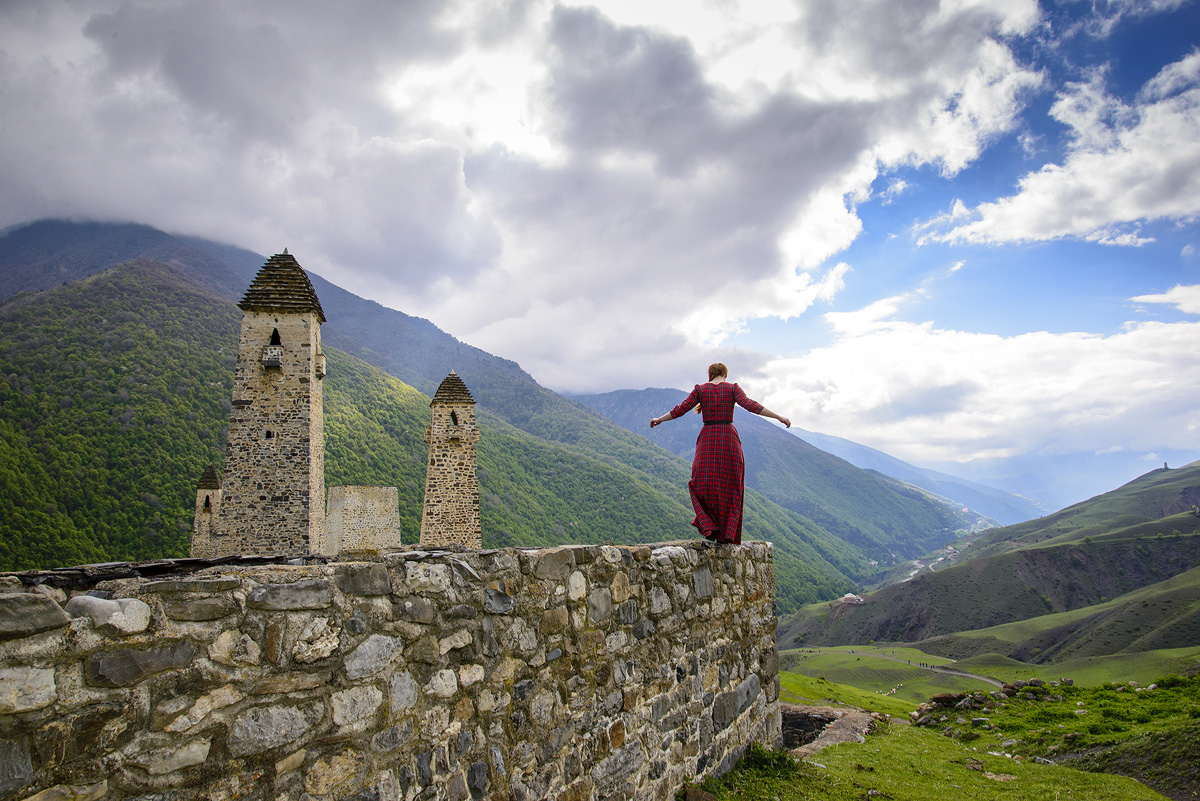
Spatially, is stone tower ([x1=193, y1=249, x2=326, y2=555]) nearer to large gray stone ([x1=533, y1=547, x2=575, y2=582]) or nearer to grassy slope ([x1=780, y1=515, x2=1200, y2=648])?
large gray stone ([x1=533, y1=547, x2=575, y2=582])

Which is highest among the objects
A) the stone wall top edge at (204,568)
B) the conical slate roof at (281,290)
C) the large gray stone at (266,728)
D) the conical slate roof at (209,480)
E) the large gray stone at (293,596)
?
the conical slate roof at (281,290)

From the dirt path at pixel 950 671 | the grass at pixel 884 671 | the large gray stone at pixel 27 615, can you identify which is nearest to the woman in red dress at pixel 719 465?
the large gray stone at pixel 27 615

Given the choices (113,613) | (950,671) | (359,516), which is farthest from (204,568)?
(950,671)

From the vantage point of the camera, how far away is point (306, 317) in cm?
1795

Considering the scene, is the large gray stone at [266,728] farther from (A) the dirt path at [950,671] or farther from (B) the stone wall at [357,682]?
(A) the dirt path at [950,671]

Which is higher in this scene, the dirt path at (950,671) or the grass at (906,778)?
the grass at (906,778)

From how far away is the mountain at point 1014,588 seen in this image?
255 ft

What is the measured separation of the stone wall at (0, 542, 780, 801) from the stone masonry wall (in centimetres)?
1488

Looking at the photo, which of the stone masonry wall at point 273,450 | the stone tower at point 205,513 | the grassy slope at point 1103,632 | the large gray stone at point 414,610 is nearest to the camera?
the large gray stone at point 414,610

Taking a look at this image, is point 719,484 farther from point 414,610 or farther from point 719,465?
point 414,610

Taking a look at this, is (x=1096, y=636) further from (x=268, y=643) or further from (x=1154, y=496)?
(x=1154, y=496)

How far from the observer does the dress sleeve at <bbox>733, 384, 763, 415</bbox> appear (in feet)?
21.3

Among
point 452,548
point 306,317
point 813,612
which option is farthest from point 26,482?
point 813,612

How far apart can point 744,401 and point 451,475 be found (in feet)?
52.8
